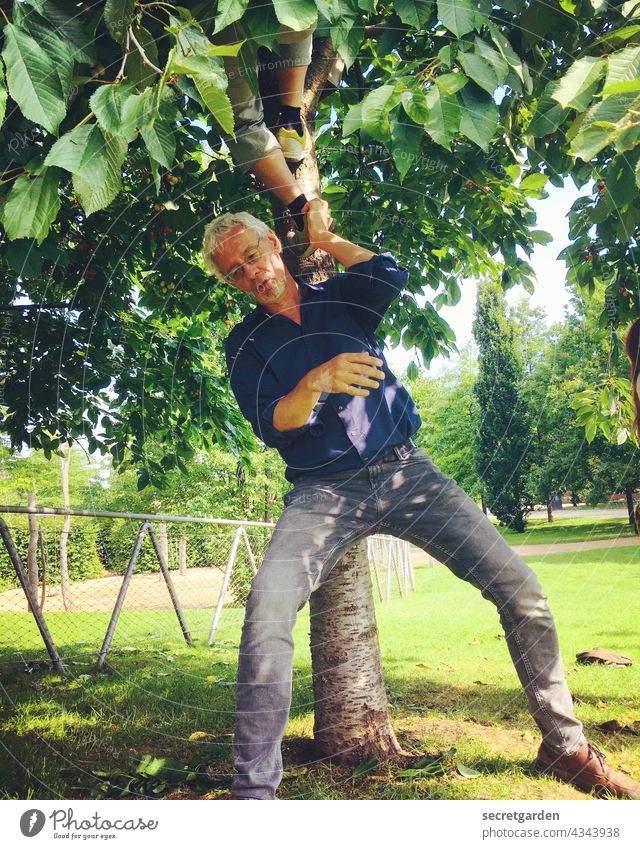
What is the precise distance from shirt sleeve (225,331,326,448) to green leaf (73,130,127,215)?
72 cm

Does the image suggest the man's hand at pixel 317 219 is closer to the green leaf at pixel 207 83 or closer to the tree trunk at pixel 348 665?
the tree trunk at pixel 348 665

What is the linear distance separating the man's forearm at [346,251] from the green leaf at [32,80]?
0.81m

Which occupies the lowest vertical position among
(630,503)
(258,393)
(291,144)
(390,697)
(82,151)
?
(390,697)

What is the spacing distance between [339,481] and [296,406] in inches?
10.1

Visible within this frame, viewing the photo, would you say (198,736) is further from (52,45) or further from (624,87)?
(624,87)

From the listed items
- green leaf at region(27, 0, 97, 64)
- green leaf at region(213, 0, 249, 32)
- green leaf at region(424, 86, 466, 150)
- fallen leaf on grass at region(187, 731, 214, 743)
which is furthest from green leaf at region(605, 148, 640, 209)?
fallen leaf on grass at region(187, 731, 214, 743)

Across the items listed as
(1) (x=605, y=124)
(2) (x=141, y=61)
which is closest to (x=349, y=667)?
(1) (x=605, y=124)

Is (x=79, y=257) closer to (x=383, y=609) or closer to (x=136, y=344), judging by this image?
(x=136, y=344)

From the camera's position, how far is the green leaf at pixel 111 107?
111cm

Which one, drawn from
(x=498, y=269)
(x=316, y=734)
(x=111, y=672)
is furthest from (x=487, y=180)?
(x=111, y=672)

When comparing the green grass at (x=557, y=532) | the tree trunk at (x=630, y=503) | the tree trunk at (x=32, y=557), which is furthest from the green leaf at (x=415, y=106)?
the tree trunk at (x=32, y=557)

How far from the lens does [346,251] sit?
176 cm

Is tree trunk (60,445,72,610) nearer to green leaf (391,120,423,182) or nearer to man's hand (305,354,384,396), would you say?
man's hand (305,354,384,396)

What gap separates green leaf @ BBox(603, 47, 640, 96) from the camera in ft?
3.81
